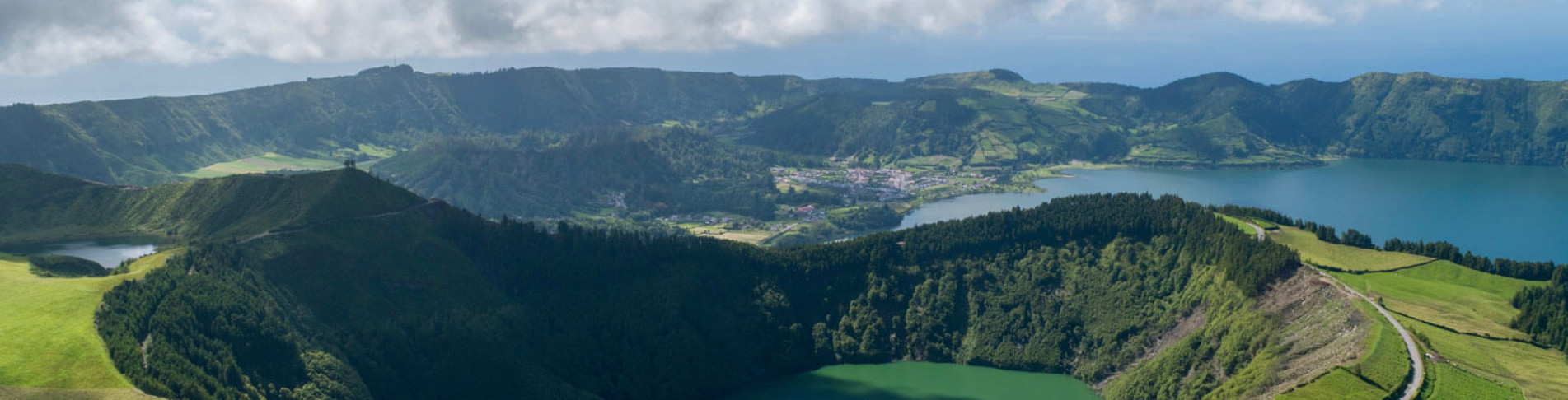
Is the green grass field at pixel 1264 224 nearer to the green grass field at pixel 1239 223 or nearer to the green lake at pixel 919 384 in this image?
the green grass field at pixel 1239 223

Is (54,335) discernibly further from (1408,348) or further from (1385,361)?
(1408,348)

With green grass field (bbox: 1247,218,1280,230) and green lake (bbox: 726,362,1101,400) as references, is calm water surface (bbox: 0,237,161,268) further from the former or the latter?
green grass field (bbox: 1247,218,1280,230)

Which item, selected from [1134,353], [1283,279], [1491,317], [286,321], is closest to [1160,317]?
[1134,353]

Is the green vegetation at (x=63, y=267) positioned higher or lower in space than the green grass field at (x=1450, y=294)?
higher

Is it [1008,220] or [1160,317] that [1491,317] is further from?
[1008,220]

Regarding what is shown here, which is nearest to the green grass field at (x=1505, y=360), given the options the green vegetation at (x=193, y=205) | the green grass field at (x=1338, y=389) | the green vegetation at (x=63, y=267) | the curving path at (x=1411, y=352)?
the curving path at (x=1411, y=352)

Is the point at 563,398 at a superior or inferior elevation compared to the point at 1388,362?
inferior
